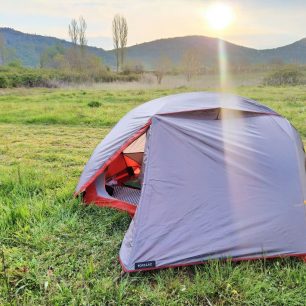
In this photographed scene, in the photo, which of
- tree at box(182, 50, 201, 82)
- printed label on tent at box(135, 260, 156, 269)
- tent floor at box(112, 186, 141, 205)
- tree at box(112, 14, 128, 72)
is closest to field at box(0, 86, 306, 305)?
printed label on tent at box(135, 260, 156, 269)

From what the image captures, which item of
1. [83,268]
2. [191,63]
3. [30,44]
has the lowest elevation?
[83,268]

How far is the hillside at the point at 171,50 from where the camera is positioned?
77.7 metres

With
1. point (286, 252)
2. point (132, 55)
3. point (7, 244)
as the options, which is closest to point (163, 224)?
point (286, 252)

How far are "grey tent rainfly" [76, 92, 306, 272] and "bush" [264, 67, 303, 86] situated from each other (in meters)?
20.7

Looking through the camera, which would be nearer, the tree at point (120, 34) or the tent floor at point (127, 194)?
the tent floor at point (127, 194)

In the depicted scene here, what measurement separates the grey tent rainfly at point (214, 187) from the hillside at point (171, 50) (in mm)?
61504

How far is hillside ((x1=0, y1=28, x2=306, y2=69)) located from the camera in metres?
77.7

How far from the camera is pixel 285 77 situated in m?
23.8

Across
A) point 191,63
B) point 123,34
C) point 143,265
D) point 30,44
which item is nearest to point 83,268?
point 143,265

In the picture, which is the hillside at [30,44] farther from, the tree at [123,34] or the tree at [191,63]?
the tree at [191,63]

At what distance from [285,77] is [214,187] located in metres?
23.4

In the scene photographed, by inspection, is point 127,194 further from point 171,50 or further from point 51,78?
point 171,50

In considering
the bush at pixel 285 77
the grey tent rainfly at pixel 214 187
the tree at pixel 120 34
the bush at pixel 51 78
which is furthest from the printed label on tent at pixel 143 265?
the tree at pixel 120 34

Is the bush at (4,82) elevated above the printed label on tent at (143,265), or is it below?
above
